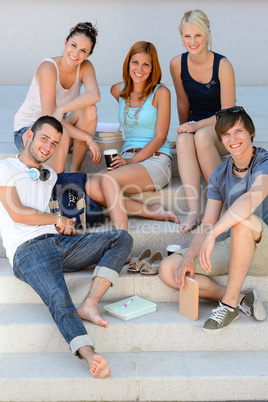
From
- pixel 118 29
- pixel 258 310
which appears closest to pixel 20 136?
pixel 258 310

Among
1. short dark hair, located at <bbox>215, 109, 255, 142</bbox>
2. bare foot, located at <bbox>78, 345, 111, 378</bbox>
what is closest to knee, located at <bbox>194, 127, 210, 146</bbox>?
short dark hair, located at <bbox>215, 109, 255, 142</bbox>

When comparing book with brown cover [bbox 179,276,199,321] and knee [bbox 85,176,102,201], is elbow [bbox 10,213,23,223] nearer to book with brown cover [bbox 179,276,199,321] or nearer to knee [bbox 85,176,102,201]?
knee [bbox 85,176,102,201]

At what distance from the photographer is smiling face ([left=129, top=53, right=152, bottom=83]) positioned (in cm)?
332

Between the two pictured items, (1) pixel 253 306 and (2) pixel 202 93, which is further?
(2) pixel 202 93

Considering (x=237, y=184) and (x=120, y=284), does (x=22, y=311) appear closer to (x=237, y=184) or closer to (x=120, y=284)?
(x=120, y=284)

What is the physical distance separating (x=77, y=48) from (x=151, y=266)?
4.42 feet

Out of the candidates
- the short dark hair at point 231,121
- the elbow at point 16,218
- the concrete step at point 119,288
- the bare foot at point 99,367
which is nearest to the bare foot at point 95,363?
the bare foot at point 99,367

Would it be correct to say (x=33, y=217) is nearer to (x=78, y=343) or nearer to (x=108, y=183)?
(x=108, y=183)

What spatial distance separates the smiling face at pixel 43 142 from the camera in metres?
2.84

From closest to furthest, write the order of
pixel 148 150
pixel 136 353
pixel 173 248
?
pixel 136 353
pixel 173 248
pixel 148 150

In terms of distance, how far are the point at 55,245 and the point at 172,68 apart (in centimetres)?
146

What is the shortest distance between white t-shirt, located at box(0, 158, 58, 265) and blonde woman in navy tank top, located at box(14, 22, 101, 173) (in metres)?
0.38

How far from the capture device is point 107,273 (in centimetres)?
275

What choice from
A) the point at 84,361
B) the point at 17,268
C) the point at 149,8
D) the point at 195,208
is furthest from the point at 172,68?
the point at 149,8
